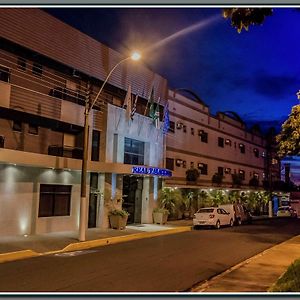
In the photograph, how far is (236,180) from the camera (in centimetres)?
5106

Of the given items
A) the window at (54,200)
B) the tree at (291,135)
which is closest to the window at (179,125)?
the window at (54,200)

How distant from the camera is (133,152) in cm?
3117

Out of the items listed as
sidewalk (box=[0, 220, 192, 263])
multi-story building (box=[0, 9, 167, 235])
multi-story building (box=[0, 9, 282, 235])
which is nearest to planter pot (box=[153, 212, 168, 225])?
multi-story building (box=[0, 9, 282, 235])

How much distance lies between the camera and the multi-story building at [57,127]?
21516 millimetres

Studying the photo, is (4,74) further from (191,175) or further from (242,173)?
(242,173)

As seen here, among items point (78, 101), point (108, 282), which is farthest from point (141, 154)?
point (108, 282)

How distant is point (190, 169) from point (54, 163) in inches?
815

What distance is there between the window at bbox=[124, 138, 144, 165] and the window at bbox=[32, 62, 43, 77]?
8037 millimetres

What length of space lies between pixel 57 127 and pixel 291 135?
40.4ft

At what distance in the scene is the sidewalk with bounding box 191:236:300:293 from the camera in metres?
10.5

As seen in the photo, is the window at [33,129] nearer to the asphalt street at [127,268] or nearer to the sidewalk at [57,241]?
the sidewalk at [57,241]

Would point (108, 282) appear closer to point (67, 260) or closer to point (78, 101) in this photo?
point (67, 260)

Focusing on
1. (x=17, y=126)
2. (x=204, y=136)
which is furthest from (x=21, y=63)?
(x=204, y=136)

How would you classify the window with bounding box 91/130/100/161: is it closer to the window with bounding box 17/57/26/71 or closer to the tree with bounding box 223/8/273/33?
the window with bounding box 17/57/26/71
